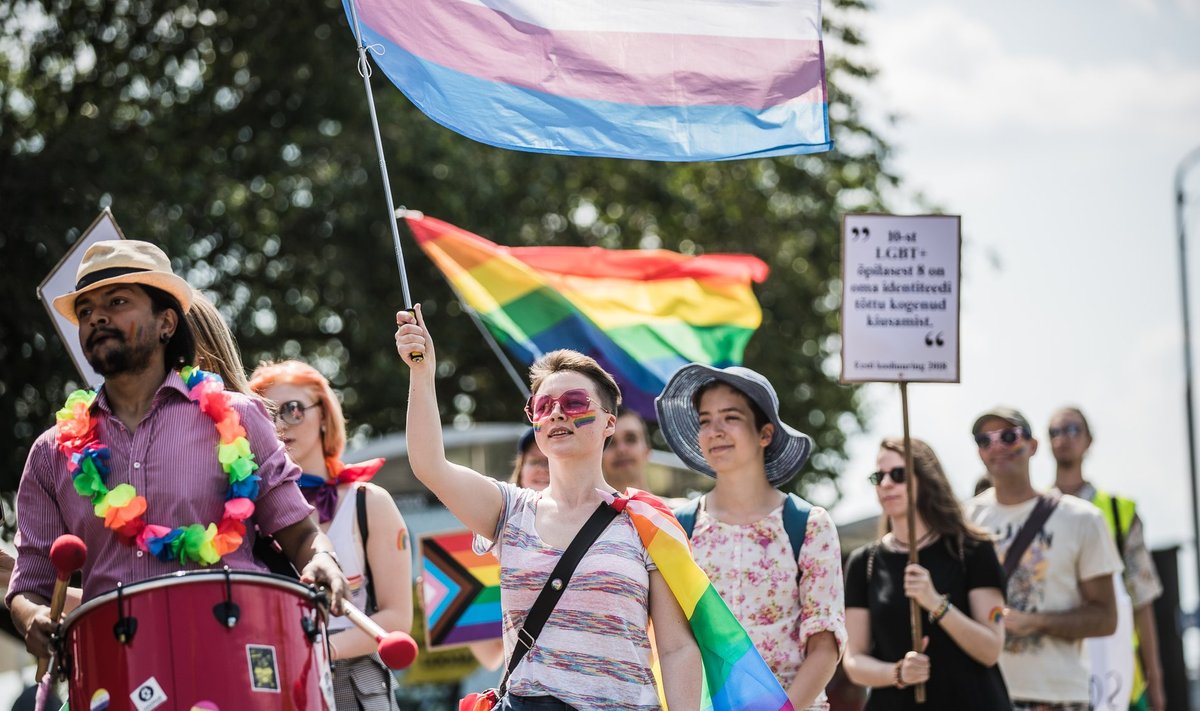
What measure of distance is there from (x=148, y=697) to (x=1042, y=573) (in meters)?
5.34

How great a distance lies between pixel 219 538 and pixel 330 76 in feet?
42.9

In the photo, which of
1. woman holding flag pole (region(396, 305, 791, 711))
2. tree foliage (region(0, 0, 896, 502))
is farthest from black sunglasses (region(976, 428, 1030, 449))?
tree foliage (region(0, 0, 896, 502))

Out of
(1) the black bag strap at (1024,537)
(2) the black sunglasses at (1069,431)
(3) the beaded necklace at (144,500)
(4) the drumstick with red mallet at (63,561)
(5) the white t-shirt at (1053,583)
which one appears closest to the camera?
(4) the drumstick with red mallet at (63,561)

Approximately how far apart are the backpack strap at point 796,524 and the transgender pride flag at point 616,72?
1.41m

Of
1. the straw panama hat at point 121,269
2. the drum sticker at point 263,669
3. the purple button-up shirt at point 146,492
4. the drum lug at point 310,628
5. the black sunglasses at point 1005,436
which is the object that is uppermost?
the straw panama hat at point 121,269

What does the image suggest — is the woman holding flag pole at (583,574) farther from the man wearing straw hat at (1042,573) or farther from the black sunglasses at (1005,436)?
the black sunglasses at (1005,436)

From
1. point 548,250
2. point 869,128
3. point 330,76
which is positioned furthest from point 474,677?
point 869,128

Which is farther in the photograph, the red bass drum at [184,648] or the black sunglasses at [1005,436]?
the black sunglasses at [1005,436]

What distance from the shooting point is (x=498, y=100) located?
6.14m

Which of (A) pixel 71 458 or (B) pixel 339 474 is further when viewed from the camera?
(B) pixel 339 474

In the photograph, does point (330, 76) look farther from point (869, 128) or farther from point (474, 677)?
point (869, 128)

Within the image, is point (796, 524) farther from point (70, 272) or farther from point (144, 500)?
point (70, 272)

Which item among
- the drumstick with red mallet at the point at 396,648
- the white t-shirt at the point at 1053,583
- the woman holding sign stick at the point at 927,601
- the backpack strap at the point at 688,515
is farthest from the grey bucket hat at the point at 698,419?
the drumstick with red mallet at the point at 396,648

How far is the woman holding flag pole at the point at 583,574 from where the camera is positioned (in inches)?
186
